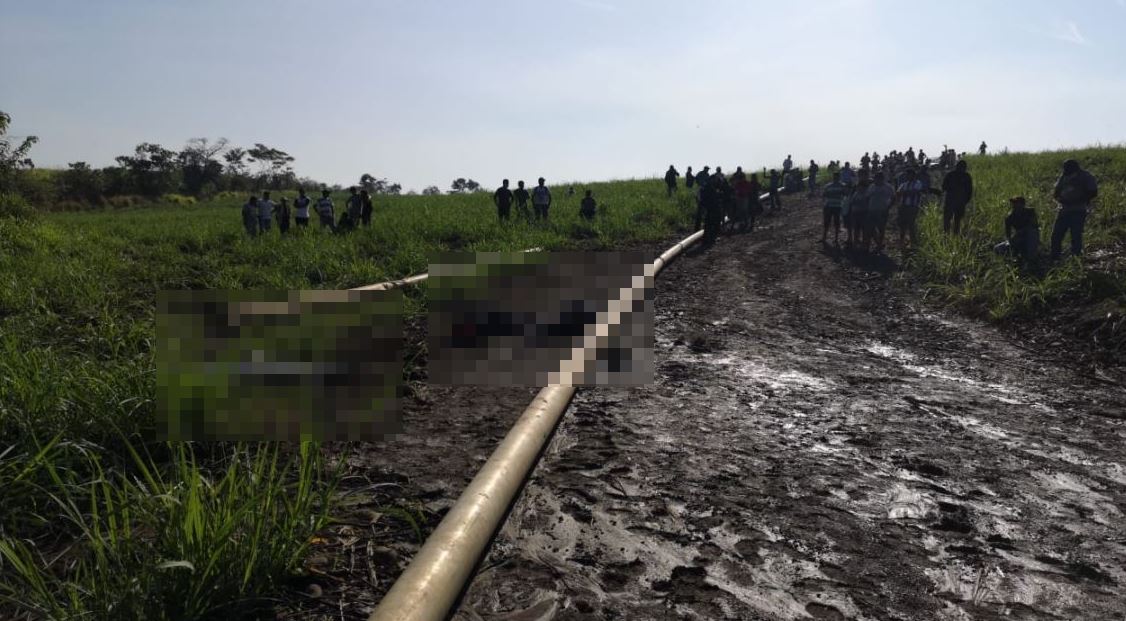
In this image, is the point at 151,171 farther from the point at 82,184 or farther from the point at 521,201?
the point at 521,201

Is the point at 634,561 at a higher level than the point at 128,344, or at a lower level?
lower

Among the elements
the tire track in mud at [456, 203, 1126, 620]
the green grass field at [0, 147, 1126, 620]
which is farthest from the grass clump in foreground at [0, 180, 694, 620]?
the tire track in mud at [456, 203, 1126, 620]

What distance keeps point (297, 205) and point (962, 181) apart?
53.2ft

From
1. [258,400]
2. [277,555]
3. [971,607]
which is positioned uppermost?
[258,400]

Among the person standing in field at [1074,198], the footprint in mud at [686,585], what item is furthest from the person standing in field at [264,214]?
the footprint in mud at [686,585]

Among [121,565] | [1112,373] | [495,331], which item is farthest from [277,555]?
[1112,373]

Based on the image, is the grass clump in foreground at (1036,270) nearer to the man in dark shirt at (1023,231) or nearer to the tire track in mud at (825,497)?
the man in dark shirt at (1023,231)

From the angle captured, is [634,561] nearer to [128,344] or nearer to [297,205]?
[128,344]

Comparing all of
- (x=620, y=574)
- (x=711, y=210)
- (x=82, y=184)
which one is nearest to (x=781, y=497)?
(x=620, y=574)

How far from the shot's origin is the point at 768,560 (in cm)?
268

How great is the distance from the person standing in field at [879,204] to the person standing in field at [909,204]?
236mm

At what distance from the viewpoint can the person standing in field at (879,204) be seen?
12422 millimetres

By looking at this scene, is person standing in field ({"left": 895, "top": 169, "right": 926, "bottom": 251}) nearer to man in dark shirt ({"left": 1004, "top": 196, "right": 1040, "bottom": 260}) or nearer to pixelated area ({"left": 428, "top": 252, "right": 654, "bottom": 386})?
man in dark shirt ({"left": 1004, "top": 196, "right": 1040, "bottom": 260})

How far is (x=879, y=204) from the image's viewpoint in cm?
1255
